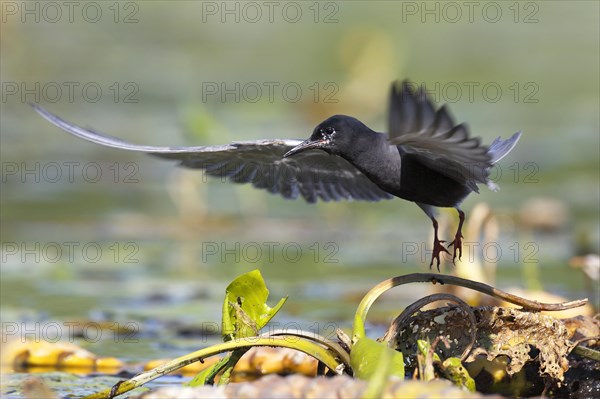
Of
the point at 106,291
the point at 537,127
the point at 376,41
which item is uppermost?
the point at 376,41

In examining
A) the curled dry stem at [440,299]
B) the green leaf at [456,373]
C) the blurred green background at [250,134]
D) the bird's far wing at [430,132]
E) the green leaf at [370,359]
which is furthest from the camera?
the blurred green background at [250,134]

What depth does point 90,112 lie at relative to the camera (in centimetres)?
1390

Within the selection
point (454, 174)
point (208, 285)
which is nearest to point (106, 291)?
point (208, 285)

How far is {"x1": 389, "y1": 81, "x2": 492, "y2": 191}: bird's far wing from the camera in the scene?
13.2 ft

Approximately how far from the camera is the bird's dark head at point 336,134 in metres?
4.65

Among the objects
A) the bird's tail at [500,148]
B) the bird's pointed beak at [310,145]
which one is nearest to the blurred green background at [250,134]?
the bird's pointed beak at [310,145]

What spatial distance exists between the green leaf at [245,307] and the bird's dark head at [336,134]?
41.1 inches

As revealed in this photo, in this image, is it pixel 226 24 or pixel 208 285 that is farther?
pixel 226 24

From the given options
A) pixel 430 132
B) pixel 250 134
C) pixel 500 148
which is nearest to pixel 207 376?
pixel 430 132

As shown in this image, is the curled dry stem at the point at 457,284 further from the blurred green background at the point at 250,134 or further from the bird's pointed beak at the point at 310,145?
the blurred green background at the point at 250,134

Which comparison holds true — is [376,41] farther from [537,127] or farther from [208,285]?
[208,285]

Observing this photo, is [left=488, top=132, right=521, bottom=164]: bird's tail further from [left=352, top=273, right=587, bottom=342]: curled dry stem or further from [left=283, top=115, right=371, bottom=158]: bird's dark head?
[left=352, top=273, right=587, bottom=342]: curled dry stem

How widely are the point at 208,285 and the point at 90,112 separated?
729 centimetres

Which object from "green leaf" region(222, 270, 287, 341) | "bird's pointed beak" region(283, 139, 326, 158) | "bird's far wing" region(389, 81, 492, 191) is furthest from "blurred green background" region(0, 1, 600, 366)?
"bird's far wing" region(389, 81, 492, 191)
